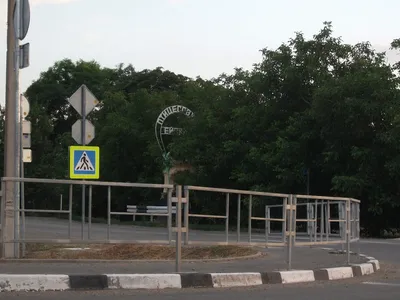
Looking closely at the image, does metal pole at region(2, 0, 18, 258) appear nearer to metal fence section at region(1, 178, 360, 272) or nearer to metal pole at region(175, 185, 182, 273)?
metal fence section at region(1, 178, 360, 272)

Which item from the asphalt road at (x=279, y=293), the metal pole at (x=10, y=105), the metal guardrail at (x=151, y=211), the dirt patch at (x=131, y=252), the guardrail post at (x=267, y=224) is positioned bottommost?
the dirt patch at (x=131, y=252)

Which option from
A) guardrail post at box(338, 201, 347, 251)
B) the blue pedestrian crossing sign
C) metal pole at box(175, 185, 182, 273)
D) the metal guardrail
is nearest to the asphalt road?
the metal guardrail

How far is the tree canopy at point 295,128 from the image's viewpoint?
1068 inches

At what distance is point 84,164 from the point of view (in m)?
14.4

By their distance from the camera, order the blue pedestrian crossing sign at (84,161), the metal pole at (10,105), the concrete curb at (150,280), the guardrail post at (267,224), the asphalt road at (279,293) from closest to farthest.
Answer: the asphalt road at (279,293), the concrete curb at (150,280), the guardrail post at (267,224), the metal pole at (10,105), the blue pedestrian crossing sign at (84,161)

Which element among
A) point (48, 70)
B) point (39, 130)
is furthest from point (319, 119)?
point (48, 70)

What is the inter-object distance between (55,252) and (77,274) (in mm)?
4796

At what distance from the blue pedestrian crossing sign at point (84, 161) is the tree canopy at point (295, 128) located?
4686 millimetres

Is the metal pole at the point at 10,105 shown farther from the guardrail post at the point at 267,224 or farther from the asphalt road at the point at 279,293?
the guardrail post at the point at 267,224

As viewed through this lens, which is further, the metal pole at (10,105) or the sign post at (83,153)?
the sign post at (83,153)

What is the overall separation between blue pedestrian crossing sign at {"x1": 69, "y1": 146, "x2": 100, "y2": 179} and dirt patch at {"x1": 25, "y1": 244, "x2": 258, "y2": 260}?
1.60 m

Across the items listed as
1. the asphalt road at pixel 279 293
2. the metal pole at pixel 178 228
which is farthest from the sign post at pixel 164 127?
the metal pole at pixel 178 228

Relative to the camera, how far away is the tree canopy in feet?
89.0

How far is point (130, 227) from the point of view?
33.5 feet
